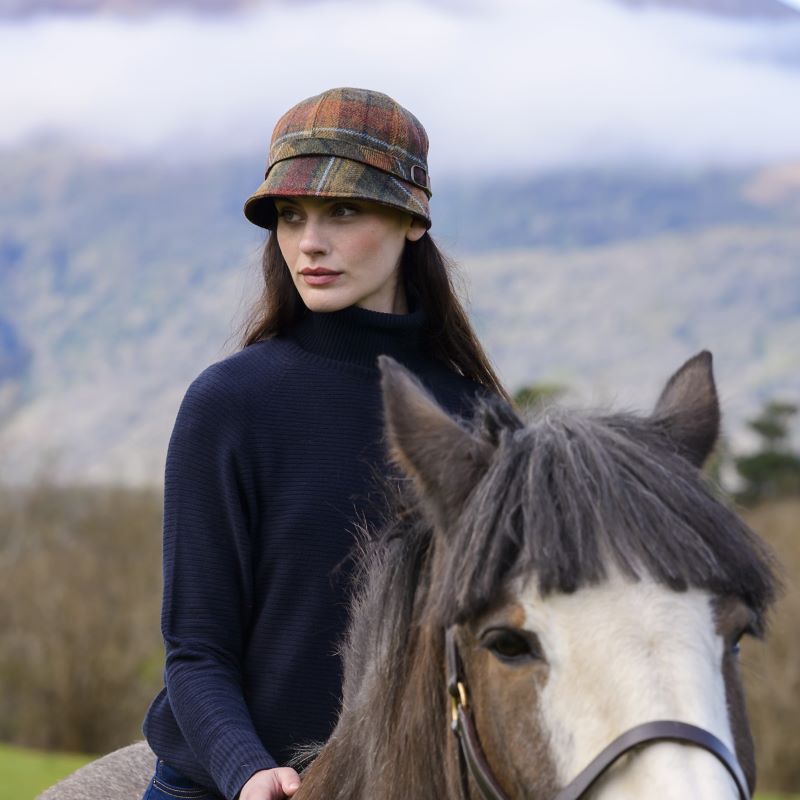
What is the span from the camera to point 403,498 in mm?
2320

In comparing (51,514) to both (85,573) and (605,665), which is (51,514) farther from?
(605,665)

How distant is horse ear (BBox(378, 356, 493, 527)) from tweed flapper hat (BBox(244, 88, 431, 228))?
82 centimetres

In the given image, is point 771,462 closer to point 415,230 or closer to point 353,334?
point 415,230

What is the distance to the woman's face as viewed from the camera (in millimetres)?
2789

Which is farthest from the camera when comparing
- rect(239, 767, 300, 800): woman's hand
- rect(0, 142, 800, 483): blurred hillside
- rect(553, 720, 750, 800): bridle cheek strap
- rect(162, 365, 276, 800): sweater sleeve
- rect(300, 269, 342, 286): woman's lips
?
rect(0, 142, 800, 483): blurred hillside

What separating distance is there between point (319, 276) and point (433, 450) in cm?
91

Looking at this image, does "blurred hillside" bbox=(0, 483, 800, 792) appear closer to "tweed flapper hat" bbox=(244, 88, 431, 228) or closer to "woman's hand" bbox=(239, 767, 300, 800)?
"tweed flapper hat" bbox=(244, 88, 431, 228)

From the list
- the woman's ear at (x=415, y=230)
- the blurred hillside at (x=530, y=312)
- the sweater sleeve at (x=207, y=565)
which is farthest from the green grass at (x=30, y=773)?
the blurred hillside at (x=530, y=312)

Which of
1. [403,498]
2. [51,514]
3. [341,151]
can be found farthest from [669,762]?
[51,514]

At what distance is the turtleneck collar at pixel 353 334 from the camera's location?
2.87 meters

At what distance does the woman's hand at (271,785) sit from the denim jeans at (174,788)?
1.05 ft

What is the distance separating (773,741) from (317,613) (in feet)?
43.2

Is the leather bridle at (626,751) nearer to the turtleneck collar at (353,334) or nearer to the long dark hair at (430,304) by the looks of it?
the turtleneck collar at (353,334)

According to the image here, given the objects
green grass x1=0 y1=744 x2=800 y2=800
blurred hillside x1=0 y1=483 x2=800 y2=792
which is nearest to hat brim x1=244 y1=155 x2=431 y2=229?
green grass x1=0 y1=744 x2=800 y2=800
